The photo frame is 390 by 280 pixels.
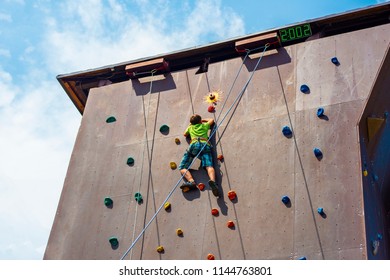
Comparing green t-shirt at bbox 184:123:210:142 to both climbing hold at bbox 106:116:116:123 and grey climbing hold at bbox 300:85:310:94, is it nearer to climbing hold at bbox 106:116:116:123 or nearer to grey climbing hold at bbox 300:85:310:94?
grey climbing hold at bbox 300:85:310:94

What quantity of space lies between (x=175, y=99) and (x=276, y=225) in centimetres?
278

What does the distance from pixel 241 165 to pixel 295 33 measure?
2.29 m

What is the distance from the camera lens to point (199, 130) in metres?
8.76

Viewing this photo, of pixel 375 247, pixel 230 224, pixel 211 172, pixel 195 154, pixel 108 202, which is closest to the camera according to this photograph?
pixel 375 247

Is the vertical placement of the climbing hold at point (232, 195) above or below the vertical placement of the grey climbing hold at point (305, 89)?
below

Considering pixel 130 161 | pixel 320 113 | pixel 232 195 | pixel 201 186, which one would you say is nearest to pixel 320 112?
pixel 320 113

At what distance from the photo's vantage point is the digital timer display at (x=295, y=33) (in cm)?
938

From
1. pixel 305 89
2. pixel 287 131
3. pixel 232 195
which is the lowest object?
pixel 232 195

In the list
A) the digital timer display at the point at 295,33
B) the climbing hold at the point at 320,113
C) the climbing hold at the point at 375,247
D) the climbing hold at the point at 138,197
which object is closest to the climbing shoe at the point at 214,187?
the climbing hold at the point at 138,197

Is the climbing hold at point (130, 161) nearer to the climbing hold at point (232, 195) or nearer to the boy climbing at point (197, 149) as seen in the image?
the boy climbing at point (197, 149)

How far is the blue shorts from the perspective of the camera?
855 cm

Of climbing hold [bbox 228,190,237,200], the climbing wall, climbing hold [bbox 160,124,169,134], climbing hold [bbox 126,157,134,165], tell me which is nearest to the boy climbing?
the climbing wall

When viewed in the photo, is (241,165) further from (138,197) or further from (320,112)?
(138,197)

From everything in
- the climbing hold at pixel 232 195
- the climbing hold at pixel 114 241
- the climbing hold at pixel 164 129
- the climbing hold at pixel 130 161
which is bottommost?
the climbing hold at pixel 114 241
